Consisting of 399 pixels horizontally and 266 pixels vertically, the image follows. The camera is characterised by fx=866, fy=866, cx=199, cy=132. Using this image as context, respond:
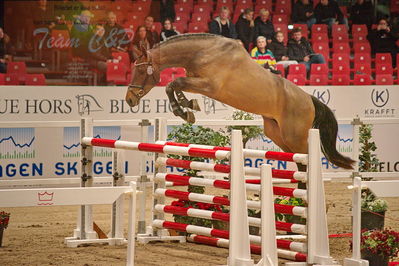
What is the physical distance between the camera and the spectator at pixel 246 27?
1247cm

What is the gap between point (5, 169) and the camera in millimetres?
10172

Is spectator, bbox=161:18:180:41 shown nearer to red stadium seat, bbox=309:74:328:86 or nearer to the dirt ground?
red stadium seat, bbox=309:74:328:86

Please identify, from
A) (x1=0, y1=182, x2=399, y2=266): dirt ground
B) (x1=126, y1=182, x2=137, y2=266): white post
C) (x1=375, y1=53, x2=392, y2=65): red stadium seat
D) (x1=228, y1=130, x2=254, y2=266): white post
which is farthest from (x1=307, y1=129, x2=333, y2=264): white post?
(x1=375, y1=53, x2=392, y2=65): red stadium seat

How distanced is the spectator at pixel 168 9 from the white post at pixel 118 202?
5.18 meters

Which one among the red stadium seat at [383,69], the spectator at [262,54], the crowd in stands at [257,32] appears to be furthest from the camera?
the red stadium seat at [383,69]

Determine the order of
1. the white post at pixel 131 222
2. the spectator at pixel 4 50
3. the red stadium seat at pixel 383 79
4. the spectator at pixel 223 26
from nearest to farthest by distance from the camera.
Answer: the white post at pixel 131 222
the spectator at pixel 4 50
the spectator at pixel 223 26
the red stadium seat at pixel 383 79

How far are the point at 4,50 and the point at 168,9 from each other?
8.55 feet

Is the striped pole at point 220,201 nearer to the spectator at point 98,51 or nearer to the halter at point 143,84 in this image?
the halter at point 143,84

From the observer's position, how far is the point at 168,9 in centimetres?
1226

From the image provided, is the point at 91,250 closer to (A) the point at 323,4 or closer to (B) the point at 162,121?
(B) the point at 162,121

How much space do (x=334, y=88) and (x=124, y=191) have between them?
726cm

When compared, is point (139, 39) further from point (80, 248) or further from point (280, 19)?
point (80, 248)

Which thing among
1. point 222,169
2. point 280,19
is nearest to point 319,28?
point 280,19

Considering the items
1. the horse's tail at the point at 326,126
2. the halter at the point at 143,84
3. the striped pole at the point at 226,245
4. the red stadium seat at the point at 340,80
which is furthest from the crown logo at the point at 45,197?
the red stadium seat at the point at 340,80
